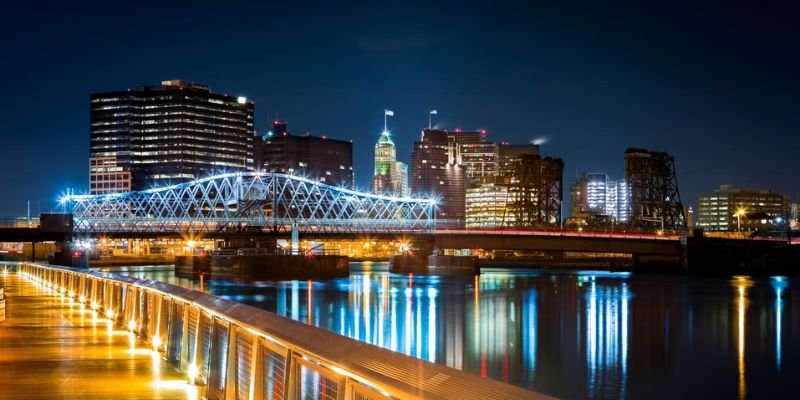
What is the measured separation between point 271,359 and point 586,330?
48.8 metres

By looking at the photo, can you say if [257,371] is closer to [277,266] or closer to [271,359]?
[271,359]

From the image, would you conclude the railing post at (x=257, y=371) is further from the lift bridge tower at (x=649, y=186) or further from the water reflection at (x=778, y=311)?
the lift bridge tower at (x=649, y=186)

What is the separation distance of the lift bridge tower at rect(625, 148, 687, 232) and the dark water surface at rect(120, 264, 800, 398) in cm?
7104

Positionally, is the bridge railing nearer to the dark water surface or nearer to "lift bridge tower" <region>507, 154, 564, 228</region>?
the dark water surface

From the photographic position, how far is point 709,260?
131m

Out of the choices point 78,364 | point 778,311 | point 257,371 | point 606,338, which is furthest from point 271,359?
point 778,311

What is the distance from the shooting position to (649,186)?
17538 centimetres

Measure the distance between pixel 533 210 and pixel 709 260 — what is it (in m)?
58.5

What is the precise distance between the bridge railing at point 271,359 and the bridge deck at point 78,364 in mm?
443

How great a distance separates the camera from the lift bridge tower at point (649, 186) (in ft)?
571

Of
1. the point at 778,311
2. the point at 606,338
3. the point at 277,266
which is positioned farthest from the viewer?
the point at 277,266

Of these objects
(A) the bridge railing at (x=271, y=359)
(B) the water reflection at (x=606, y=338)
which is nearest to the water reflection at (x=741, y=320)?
(B) the water reflection at (x=606, y=338)

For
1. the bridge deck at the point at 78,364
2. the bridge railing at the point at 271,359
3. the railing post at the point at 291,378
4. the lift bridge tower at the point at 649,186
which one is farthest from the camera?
the lift bridge tower at the point at 649,186

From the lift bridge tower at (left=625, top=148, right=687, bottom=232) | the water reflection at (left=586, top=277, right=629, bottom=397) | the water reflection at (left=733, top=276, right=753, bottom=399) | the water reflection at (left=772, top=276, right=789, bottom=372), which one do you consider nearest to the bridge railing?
the water reflection at (left=586, top=277, right=629, bottom=397)
